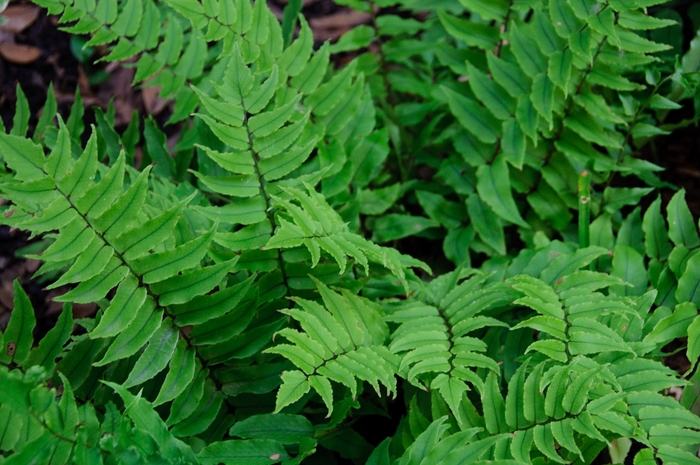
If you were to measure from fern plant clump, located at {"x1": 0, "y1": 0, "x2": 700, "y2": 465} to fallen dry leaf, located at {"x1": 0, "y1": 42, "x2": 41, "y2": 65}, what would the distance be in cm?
127

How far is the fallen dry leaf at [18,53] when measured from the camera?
370cm

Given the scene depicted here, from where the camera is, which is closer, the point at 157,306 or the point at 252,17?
the point at 157,306

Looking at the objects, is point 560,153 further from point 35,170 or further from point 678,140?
point 35,170

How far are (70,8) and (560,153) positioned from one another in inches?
74.6

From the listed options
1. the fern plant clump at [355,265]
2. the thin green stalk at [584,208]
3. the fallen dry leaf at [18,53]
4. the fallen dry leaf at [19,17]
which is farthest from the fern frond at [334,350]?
the fallen dry leaf at [19,17]

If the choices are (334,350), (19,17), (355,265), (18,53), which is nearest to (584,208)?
(355,265)

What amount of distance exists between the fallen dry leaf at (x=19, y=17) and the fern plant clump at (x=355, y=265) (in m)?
1.45

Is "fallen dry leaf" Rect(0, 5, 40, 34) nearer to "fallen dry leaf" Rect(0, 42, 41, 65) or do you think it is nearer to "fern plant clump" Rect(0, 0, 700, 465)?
"fallen dry leaf" Rect(0, 42, 41, 65)

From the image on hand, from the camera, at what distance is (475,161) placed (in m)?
2.56

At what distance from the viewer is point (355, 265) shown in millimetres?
2191

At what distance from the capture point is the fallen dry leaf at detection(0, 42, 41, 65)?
146 inches

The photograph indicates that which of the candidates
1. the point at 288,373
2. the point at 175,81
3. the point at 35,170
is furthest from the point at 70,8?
the point at 288,373

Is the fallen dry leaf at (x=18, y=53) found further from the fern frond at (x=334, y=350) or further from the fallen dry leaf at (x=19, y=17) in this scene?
the fern frond at (x=334, y=350)

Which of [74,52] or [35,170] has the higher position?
[74,52]
